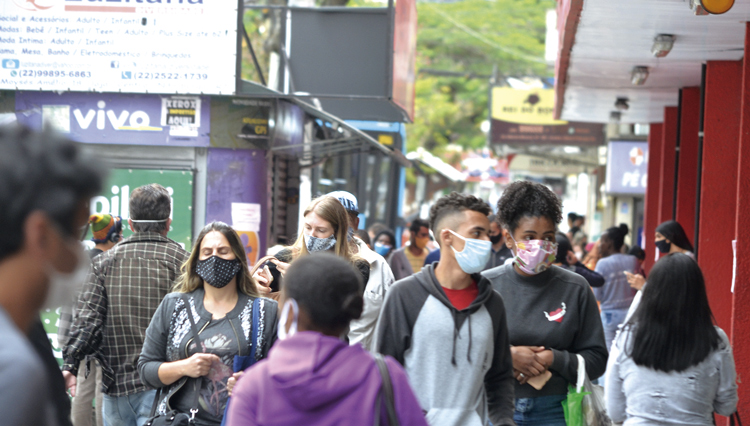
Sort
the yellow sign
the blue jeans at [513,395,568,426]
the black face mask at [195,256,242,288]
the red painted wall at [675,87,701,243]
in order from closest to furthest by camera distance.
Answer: the blue jeans at [513,395,568,426] → the black face mask at [195,256,242,288] → the red painted wall at [675,87,701,243] → the yellow sign

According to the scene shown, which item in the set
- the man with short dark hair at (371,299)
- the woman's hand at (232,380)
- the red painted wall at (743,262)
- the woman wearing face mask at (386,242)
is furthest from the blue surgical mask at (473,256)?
the woman wearing face mask at (386,242)

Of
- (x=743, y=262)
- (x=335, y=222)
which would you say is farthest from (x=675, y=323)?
(x=743, y=262)

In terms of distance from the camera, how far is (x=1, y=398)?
62.9 inches

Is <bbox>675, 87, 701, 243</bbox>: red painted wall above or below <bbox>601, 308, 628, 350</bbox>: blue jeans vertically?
above

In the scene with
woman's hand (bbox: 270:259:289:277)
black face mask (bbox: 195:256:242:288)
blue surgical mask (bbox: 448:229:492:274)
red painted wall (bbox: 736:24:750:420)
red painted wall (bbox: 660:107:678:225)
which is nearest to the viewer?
blue surgical mask (bbox: 448:229:492:274)

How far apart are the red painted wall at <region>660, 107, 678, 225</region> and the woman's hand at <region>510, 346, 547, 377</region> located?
9.54 metres

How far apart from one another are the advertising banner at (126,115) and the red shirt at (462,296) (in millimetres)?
6547

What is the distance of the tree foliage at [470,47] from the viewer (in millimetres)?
32156

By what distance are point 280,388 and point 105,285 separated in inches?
133

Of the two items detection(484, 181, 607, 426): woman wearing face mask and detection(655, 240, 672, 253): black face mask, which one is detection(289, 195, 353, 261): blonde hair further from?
detection(655, 240, 672, 253): black face mask

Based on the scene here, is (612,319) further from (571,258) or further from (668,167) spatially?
(668,167)

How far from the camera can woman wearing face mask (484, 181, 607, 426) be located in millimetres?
3947

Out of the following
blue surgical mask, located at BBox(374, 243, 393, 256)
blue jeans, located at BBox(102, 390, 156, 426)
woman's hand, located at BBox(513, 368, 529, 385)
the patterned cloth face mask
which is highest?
the patterned cloth face mask

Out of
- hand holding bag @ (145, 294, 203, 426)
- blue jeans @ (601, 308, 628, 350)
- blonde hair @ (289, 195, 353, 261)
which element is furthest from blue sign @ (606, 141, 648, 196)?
hand holding bag @ (145, 294, 203, 426)
